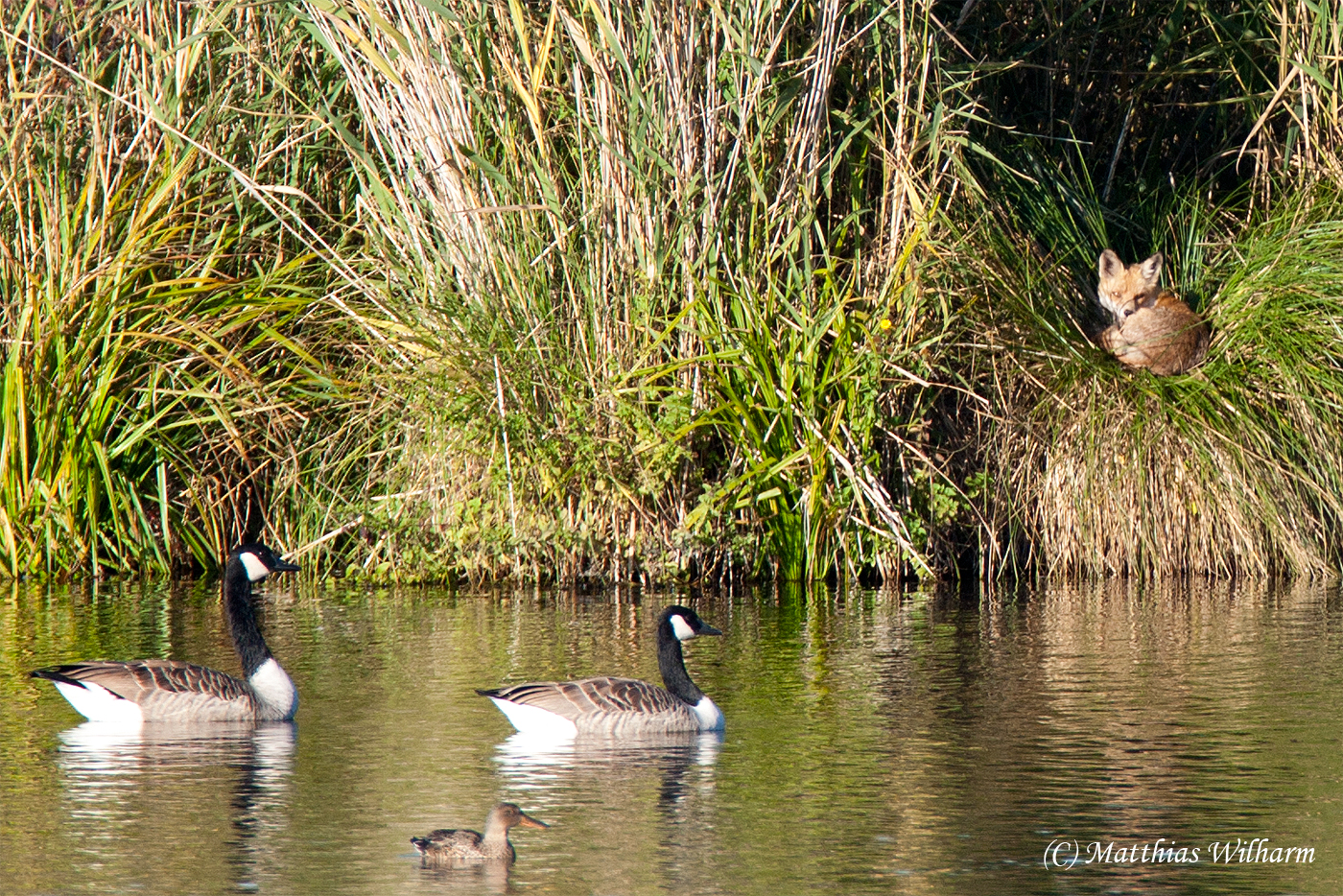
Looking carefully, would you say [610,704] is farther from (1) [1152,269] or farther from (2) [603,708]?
(1) [1152,269]

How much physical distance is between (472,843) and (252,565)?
10.2 feet

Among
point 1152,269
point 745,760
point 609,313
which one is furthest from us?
point 1152,269

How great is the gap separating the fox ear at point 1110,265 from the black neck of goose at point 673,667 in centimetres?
545

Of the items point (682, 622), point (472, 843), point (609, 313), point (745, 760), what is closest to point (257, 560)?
point (682, 622)

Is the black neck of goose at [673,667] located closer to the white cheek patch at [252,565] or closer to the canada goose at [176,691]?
the canada goose at [176,691]

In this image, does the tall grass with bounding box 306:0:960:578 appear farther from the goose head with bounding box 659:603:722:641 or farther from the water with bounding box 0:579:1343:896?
the goose head with bounding box 659:603:722:641

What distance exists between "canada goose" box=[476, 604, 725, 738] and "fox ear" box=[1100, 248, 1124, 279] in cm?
571

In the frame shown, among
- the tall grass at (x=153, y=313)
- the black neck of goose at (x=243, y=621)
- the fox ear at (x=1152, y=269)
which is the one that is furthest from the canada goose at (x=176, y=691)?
the fox ear at (x=1152, y=269)

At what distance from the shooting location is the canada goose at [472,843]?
504 cm

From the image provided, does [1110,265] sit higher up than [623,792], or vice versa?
[1110,265]

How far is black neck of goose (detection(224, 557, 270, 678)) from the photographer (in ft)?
24.1

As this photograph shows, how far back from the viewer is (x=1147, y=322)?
37.3ft

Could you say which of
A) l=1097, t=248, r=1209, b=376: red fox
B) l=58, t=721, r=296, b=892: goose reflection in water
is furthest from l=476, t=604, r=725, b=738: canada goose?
l=1097, t=248, r=1209, b=376: red fox

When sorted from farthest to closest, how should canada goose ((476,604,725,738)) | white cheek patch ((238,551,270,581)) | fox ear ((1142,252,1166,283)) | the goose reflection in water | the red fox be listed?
fox ear ((1142,252,1166,283)) → the red fox → white cheek patch ((238,551,270,581)) → canada goose ((476,604,725,738)) → the goose reflection in water
